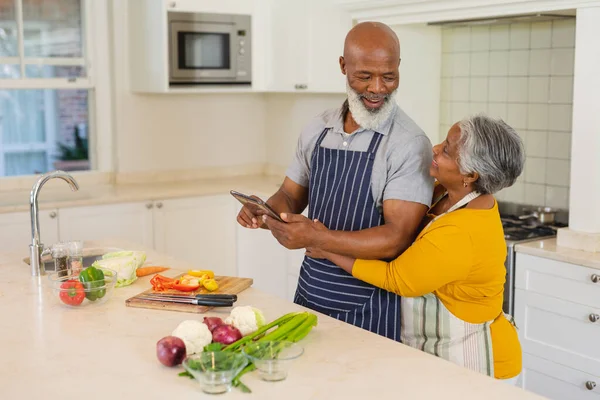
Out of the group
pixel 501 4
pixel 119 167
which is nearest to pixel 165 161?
pixel 119 167

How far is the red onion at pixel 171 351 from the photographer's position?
6.24 feet

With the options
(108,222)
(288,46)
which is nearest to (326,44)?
(288,46)

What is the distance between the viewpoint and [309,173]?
2.82m

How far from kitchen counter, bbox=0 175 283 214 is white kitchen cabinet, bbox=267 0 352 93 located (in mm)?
697

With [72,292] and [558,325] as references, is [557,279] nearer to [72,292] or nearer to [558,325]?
[558,325]

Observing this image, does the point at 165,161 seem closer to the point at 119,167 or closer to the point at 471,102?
the point at 119,167

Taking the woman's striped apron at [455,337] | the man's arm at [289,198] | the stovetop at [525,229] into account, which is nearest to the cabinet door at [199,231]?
the stovetop at [525,229]

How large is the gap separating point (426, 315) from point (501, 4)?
1631 millimetres

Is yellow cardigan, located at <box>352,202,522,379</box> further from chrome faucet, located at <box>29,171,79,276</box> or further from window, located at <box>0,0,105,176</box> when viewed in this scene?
window, located at <box>0,0,105,176</box>

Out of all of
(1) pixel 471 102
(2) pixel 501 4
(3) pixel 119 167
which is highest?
(2) pixel 501 4

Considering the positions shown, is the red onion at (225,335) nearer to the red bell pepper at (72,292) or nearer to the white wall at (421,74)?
the red bell pepper at (72,292)

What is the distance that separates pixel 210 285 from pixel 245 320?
50cm

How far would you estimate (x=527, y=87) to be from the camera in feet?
13.2

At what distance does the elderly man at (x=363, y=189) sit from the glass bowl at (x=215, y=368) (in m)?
0.69
